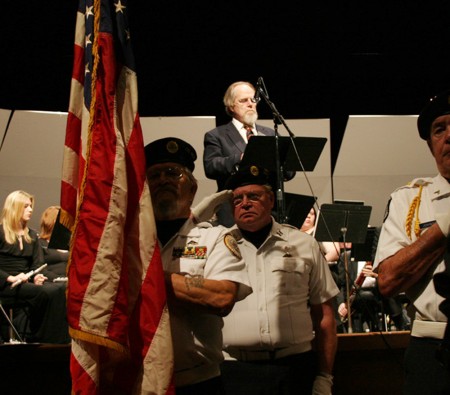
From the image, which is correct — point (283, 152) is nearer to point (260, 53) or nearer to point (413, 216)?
point (413, 216)

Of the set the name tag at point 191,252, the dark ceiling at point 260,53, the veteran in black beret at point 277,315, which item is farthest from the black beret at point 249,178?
the dark ceiling at point 260,53

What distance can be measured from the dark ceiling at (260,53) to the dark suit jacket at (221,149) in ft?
11.5

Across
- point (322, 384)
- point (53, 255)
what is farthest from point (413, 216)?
point (53, 255)

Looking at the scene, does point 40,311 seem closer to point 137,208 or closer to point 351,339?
point 351,339

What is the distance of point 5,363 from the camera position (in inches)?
141

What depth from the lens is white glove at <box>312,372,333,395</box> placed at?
320 cm

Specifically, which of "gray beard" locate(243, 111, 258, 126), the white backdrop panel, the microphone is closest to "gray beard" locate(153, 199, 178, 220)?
the microphone

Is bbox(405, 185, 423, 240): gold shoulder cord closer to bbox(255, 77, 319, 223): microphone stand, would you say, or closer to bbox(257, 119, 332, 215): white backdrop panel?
bbox(255, 77, 319, 223): microphone stand

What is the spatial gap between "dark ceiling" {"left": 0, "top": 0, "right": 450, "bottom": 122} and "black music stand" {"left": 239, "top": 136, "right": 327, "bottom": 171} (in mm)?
3835

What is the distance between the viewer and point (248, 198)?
3.58 meters

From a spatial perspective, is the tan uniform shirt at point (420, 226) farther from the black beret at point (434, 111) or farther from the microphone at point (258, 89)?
the microphone at point (258, 89)

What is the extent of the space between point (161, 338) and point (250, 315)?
3.62 ft

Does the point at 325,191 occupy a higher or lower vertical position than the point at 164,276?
higher

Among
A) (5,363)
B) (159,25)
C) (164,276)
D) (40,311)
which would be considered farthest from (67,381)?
(159,25)
